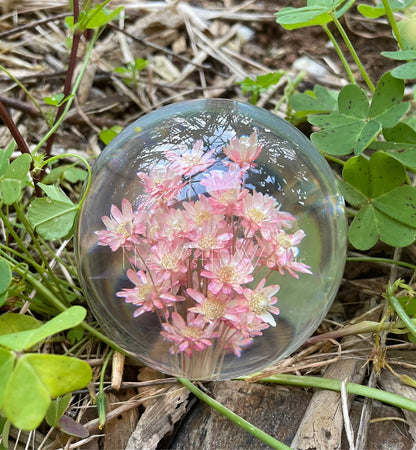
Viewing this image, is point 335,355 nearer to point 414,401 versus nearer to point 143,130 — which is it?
point 414,401

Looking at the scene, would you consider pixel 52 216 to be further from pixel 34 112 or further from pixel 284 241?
pixel 34 112

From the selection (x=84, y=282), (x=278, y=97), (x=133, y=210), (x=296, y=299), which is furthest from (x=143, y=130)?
(x=278, y=97)

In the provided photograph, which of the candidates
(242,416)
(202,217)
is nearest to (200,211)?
(202,217)

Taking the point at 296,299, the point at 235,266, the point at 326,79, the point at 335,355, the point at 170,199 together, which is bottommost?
the point at 335,355

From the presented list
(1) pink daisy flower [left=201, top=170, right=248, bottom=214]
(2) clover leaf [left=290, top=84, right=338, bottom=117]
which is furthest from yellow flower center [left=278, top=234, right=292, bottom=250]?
(2) clover leaf [left=290, top=84, right=338, bottom=117]

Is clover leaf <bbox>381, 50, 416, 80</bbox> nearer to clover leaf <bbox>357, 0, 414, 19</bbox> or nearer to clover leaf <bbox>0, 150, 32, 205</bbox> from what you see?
clover leaf <bbox>357, 0, 414, 19</bbox>

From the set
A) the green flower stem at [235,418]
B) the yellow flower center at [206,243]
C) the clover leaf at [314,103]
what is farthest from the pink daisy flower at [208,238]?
the clover leaf at [314,103]
